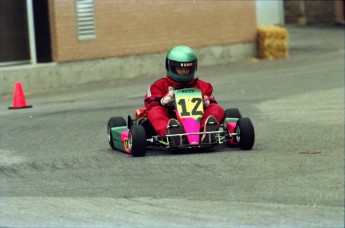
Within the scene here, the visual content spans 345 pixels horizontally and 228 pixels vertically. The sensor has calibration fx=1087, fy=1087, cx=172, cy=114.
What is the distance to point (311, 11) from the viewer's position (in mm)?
36094

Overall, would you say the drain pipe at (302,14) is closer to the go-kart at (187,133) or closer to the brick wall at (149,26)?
the brick wall at (149,26)


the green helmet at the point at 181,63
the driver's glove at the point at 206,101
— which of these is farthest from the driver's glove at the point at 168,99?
the driver's glove at the point at 206,101

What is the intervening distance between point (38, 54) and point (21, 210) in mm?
14762

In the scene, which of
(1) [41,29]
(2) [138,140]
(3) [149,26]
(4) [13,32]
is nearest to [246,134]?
(2) [138,140]

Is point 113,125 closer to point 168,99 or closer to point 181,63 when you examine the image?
point 168,99

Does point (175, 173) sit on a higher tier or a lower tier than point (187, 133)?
lower

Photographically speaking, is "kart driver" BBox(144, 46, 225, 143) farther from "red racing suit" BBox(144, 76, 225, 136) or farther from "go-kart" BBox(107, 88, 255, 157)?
"go-kart" BBox(107, 88, 255, 157)

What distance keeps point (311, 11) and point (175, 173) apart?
2636 centimetres

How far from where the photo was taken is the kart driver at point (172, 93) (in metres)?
12.1

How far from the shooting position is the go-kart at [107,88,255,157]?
11.8 metres

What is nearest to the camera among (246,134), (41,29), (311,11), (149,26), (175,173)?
(175,173)

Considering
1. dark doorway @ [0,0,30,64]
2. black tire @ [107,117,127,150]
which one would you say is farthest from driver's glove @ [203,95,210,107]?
dark doorway @ [0,0,30,64]

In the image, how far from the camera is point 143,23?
82.1 ft

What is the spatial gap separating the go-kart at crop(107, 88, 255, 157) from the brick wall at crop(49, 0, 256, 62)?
11181 mm
